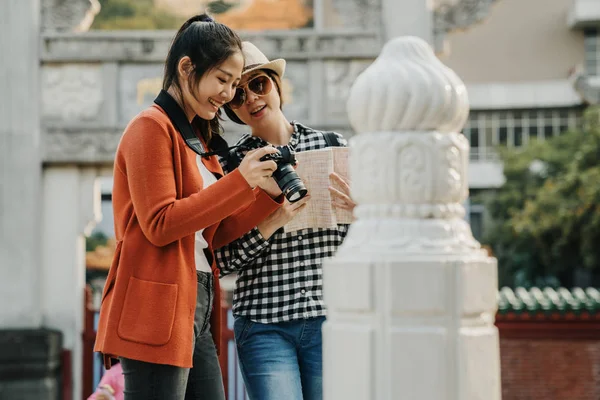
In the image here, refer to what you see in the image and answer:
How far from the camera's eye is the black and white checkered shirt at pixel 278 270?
310 centimetres

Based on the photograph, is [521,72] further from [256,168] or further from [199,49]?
[256,168]

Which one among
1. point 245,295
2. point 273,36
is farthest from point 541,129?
point 245,295

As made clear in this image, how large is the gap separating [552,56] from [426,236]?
89.3 feet

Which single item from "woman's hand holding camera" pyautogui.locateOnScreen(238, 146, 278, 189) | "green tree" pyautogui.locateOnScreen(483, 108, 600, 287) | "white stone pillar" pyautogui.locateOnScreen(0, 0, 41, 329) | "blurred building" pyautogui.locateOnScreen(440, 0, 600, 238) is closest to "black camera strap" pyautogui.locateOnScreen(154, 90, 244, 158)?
"woman's hand holding camera" pyautogui.locateOnScreen(238, 146, 278, 189)

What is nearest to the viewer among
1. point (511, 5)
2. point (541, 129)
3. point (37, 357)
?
point (37, 357)

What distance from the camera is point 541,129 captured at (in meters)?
26.9

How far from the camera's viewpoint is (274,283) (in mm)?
3156

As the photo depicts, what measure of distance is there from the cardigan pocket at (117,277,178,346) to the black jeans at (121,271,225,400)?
0.07m

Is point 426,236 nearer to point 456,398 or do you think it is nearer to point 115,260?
point 456,398

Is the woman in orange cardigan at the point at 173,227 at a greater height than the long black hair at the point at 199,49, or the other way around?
the long black hair at the point at 199,49

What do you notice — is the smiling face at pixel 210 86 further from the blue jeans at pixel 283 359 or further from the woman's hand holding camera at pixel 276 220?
the blue jeans at pixel 283 359

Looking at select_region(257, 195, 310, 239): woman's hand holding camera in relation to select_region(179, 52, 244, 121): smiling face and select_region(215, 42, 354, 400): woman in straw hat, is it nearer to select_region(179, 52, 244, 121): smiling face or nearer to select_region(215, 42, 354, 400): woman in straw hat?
select_region(215, 42, 354, 400): woman in straw hat

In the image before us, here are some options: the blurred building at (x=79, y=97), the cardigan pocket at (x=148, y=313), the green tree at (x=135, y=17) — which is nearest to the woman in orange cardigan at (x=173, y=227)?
the cardigan pocket at (x=148, y=313)

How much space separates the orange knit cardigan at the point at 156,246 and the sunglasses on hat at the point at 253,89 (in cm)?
58
